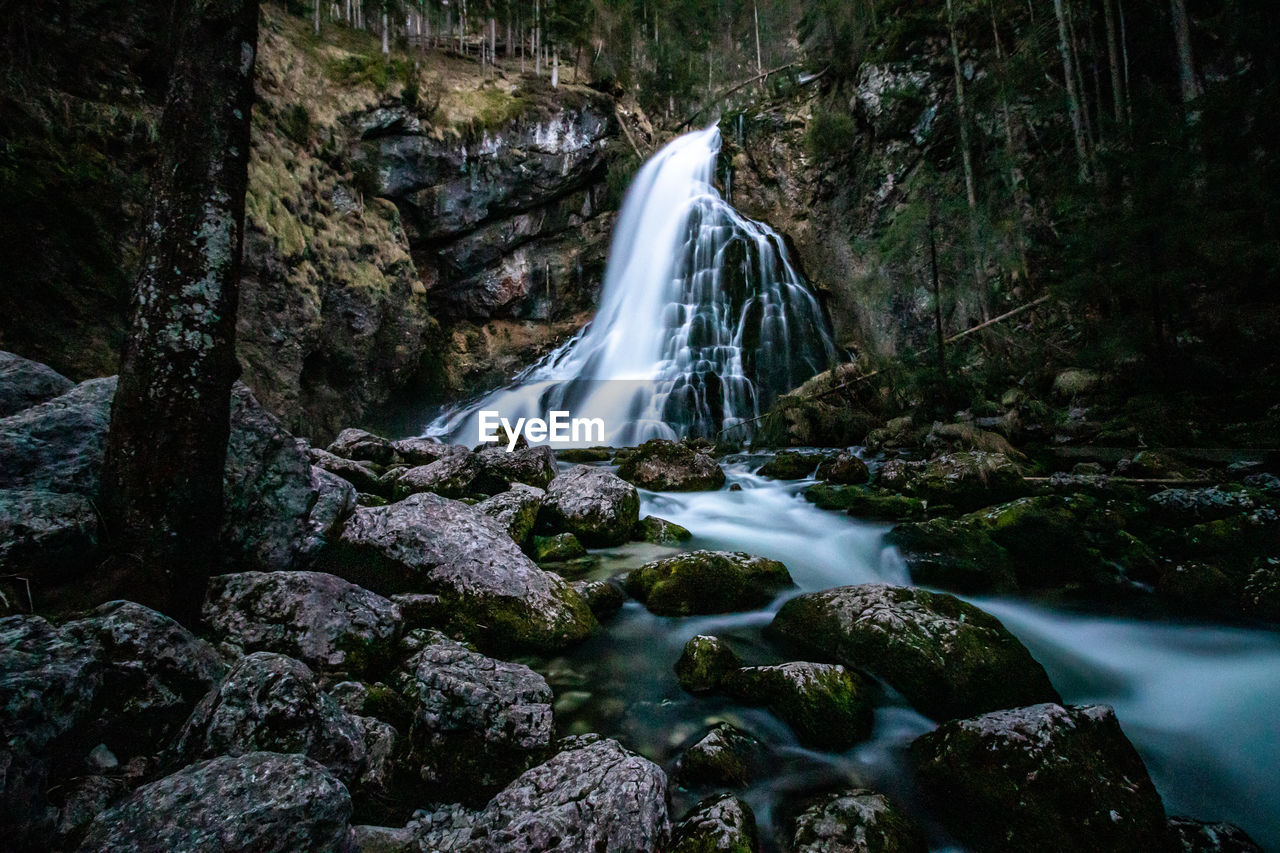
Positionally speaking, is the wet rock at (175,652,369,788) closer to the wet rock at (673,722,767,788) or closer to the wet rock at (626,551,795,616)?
the wet rock at (673,722,767,788)

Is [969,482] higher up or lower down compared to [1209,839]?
higher up

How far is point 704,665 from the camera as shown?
3.58 metres

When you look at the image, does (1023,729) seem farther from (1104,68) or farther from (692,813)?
(1104,68)

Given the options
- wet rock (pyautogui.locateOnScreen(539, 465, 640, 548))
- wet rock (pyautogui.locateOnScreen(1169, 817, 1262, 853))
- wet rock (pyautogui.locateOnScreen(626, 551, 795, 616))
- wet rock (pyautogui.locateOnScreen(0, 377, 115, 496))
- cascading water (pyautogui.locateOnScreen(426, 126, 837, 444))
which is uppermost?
cascading water (pyautogui.locateOnScreen(426, 126, 837, 444))

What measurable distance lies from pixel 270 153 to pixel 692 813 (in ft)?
54.5

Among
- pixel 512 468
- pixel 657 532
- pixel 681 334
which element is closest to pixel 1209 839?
pixel 657 532

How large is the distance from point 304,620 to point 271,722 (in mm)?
1203

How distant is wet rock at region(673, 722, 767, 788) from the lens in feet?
8.89

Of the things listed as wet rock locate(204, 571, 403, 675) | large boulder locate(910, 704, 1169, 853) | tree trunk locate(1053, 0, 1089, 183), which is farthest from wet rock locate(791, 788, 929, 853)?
tree trunk locate(1053, 0, 1089, 183)

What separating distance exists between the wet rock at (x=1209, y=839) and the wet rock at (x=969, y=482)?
509 cm

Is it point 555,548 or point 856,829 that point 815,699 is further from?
point 555,548

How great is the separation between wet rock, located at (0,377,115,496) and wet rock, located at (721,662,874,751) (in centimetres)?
418

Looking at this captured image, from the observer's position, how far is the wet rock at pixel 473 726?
2.48 meters

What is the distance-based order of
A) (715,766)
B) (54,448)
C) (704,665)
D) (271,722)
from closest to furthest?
1. (271,722)
2. (715,766)
3. (54,448)
4. (704,665)
